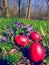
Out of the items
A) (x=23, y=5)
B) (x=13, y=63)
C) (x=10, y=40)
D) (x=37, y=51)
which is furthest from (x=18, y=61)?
(x=23, y=5)

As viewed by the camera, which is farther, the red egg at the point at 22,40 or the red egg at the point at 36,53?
the red egg at the point at 22,40

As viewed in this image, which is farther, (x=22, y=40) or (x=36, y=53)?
(x=22, y=40)

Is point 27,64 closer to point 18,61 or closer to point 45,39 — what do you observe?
point 18,61

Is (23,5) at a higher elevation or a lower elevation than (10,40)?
lower

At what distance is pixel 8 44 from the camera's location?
282 cm

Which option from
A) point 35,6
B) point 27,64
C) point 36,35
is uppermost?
point 36,35

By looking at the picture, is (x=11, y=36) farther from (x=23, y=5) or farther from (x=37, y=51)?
(x=23, y=5)

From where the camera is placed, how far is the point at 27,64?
253 centimetres

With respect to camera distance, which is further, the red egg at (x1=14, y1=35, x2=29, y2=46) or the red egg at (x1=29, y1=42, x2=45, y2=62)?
the red egg at (x1=14, y1=35, x2=29, y2=46)

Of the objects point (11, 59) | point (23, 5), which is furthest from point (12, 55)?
point (23, 5)

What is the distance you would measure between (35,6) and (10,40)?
21.2 metres

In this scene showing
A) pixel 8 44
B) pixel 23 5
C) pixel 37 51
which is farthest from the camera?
pixel 23 5

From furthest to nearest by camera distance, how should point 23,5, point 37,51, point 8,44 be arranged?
1. point 23,5
2. point 8,44
3. point 37,51

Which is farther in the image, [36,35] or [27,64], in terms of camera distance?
[36,35]
